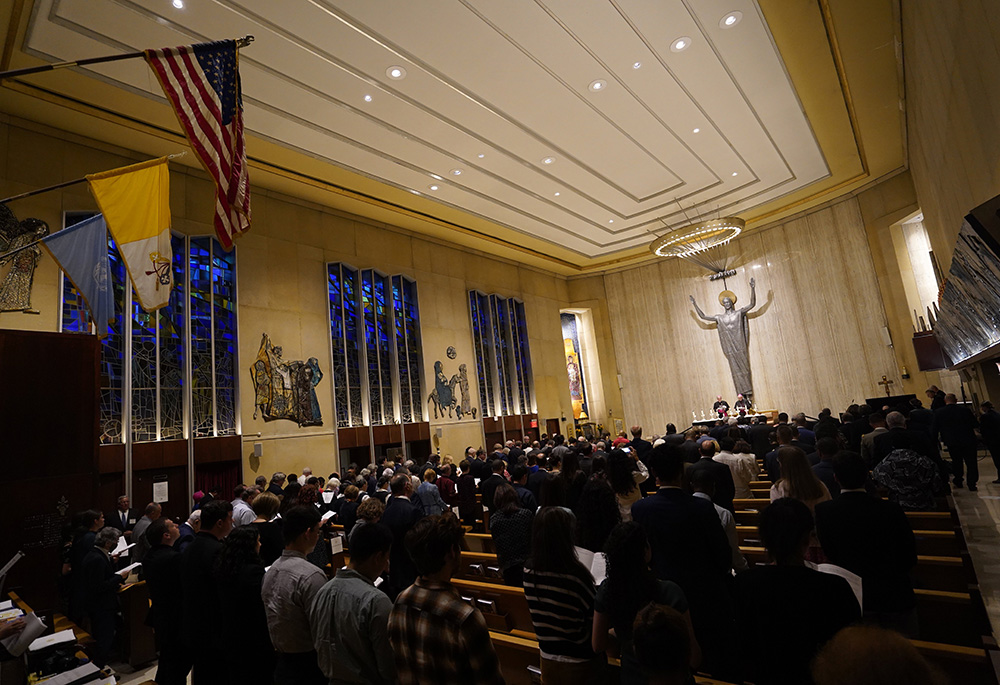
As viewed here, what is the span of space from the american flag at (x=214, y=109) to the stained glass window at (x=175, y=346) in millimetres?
5851

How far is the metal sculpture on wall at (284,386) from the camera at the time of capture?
11.3 metres

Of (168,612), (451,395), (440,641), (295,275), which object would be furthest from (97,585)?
(451,395)

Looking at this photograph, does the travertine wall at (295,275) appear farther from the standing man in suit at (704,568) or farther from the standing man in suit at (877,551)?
the standing man in suit at (877,551)

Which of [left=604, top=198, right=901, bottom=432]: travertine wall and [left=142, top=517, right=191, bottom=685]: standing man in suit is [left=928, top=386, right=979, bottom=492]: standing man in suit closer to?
[left=142, top=517, right=191, bottom=685]: standing man in suit

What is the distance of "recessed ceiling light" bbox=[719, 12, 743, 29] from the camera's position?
887 cm

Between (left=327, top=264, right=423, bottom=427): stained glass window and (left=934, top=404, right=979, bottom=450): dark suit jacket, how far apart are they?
11.1m

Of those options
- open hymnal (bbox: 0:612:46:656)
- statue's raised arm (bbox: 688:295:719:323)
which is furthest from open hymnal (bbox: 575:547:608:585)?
statue's raised arm (bbox: 688:295:719:323)

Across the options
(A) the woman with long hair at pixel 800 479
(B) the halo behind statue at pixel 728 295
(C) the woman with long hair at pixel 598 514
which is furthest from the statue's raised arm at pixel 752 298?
(C) the woman with long hair at pixel 598 514

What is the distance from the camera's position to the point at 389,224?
1528 cm

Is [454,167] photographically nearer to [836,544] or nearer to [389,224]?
[389,224]

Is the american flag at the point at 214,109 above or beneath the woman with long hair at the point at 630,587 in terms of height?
above

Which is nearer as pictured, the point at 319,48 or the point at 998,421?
the point at 998,421

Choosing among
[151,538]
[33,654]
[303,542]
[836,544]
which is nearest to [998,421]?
[836,544]

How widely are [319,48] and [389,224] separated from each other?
6.90 metres
